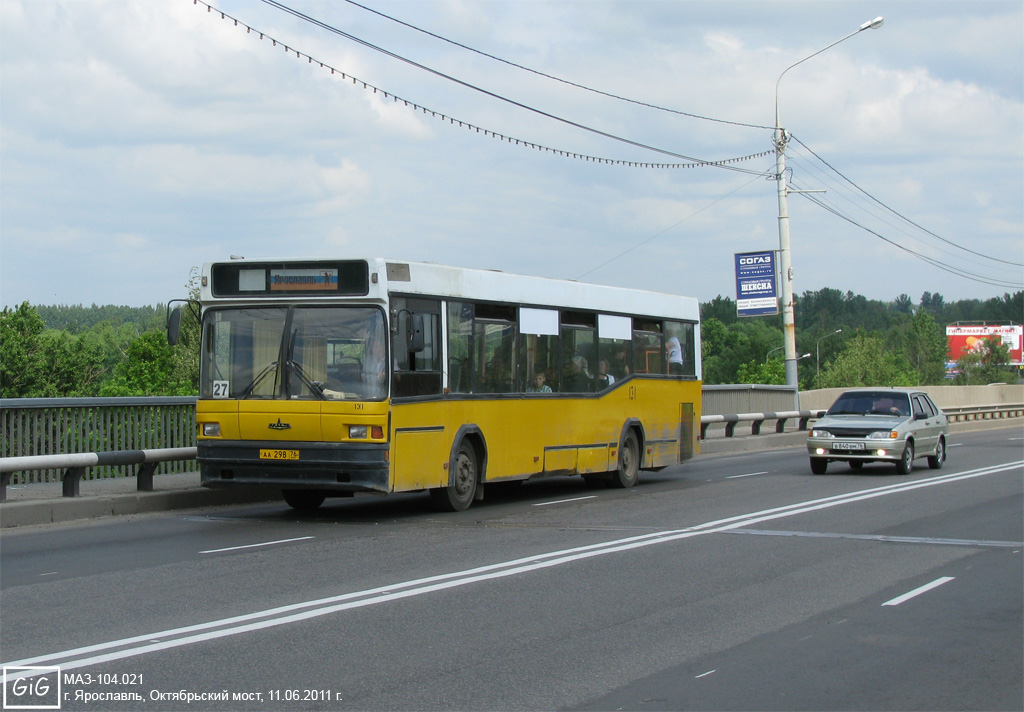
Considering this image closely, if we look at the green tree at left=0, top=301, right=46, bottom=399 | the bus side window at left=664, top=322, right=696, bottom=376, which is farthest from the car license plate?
the green tree at left=0, top=301, right=46, bottom=399

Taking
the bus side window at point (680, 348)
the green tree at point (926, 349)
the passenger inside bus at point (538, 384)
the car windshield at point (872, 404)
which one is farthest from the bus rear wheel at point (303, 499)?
the green tree at point (926, 349)

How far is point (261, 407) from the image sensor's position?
43.3 ft

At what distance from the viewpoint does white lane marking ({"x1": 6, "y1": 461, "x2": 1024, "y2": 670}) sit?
656 centimetres

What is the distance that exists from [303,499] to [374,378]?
2.88 meters

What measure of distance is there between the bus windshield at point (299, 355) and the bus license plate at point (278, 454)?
2.05ft

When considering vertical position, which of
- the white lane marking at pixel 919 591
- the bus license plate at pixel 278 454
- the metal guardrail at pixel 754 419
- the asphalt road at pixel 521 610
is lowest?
the white lane marking at pixel 919 591

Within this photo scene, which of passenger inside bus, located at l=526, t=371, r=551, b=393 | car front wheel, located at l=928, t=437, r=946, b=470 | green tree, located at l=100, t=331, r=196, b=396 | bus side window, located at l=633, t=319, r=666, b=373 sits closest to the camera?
passenger inside bus, located at l=526, t=371, r=551, b=393

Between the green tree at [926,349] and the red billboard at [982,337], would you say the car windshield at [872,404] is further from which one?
the green tree at [926,349]

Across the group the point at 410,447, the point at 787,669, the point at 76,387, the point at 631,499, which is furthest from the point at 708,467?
the point at 76,387

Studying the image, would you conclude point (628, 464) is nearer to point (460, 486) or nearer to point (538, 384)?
point (538, 384)

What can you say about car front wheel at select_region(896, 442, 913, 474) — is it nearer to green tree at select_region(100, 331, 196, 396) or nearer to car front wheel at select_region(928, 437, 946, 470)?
car front wheel at select_region(928, 437, 946, 470)

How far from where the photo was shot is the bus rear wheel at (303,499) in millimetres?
14984

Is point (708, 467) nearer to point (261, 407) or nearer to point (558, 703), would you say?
point (261, 407)

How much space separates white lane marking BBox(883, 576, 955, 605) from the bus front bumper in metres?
6.02
